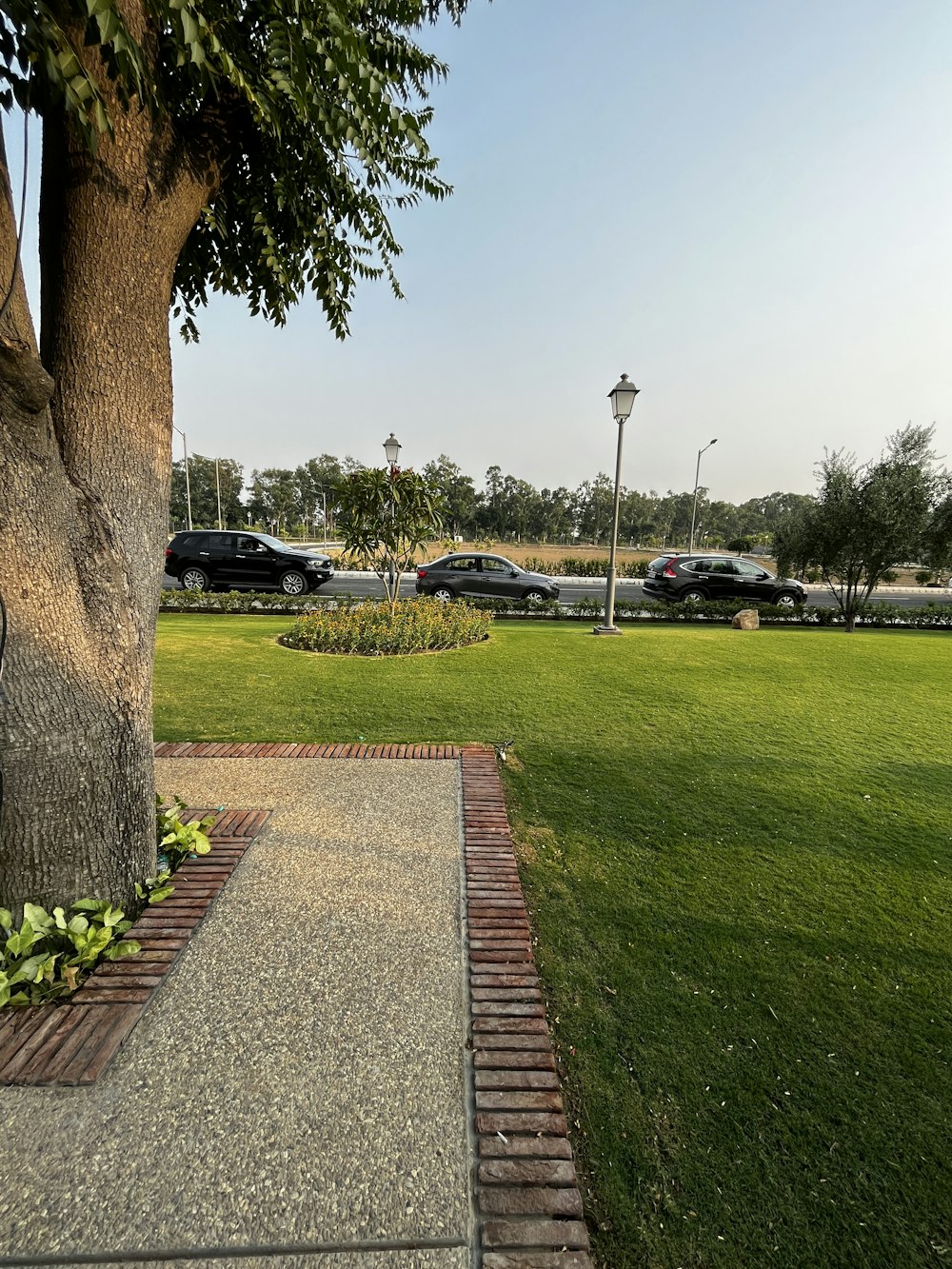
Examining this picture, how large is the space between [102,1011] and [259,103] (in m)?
3.31

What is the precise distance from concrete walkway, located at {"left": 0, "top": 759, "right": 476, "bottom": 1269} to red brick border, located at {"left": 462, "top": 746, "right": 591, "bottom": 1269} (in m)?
0.06

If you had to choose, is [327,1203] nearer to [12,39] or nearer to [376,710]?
[12,39]

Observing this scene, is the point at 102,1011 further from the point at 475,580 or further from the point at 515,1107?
the point at 475,580

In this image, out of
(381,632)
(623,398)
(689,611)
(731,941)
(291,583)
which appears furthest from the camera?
(291,583)

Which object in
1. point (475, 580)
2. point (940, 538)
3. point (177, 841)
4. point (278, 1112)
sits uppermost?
point (940, 538)

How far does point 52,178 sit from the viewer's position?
7.29 ft

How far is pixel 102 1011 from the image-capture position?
1982 millimetres

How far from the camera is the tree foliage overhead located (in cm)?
171

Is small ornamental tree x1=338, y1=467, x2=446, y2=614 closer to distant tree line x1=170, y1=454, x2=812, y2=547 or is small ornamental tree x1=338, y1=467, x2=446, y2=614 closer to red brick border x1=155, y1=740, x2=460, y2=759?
red brick border x1=155, y1=740, x2=460, y2=759

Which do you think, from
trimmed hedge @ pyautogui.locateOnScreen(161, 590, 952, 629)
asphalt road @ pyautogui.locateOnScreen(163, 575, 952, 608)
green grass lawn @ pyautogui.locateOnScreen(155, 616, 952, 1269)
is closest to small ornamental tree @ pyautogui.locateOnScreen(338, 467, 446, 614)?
trimmed hedge @ pyautogui.locateOnScreen(161, 590, 952, 629)

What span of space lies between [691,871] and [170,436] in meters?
3.19

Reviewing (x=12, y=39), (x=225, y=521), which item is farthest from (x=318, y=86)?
(x=225, y=521)

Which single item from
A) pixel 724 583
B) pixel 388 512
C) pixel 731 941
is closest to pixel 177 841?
pixel 731 941

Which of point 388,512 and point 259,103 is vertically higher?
point 259,103
